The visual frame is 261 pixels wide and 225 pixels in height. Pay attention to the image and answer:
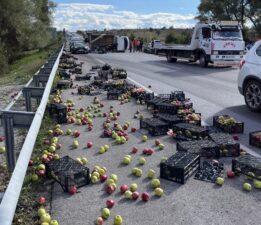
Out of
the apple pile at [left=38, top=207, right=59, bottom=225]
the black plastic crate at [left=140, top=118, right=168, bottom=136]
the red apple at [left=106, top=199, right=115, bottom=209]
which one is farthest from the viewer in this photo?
the black plastic crate at [left=140, top=118, right=168, bottom=136]

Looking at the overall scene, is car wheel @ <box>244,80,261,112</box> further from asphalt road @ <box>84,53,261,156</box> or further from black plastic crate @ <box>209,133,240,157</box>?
black plastic crate @ <box>209,133,240,157</box>

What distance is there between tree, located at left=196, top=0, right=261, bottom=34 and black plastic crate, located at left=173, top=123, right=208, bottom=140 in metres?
65.1

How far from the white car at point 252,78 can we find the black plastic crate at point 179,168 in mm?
4945

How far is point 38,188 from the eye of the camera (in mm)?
5578

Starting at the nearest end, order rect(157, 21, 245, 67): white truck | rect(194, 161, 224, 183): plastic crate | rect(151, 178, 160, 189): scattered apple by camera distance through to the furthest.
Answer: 1. rect(151, 178, 160, 189): scattered apple
2. rect(194, 161, 224, 183): plastic crate
3. rect(157, 21, 245, 67): white truck

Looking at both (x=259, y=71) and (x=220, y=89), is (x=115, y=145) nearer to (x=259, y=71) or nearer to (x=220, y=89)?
(x=259, y=71)

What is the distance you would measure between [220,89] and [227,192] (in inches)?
404

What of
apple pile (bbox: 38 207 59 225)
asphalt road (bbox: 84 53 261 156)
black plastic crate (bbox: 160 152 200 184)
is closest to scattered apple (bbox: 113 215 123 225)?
apple pile (bbox: 38 207 59 225)

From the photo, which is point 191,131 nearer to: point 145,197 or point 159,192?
point 159,192

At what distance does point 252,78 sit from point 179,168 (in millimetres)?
5648

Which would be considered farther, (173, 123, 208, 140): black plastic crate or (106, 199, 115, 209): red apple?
(173, 123, 208, 140): black plastic crate

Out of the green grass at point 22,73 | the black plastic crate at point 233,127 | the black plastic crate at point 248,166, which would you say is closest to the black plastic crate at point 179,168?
the black plastic crate at point 248,166

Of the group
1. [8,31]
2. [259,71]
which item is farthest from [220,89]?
[8,31]

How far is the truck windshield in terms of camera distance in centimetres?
2517
